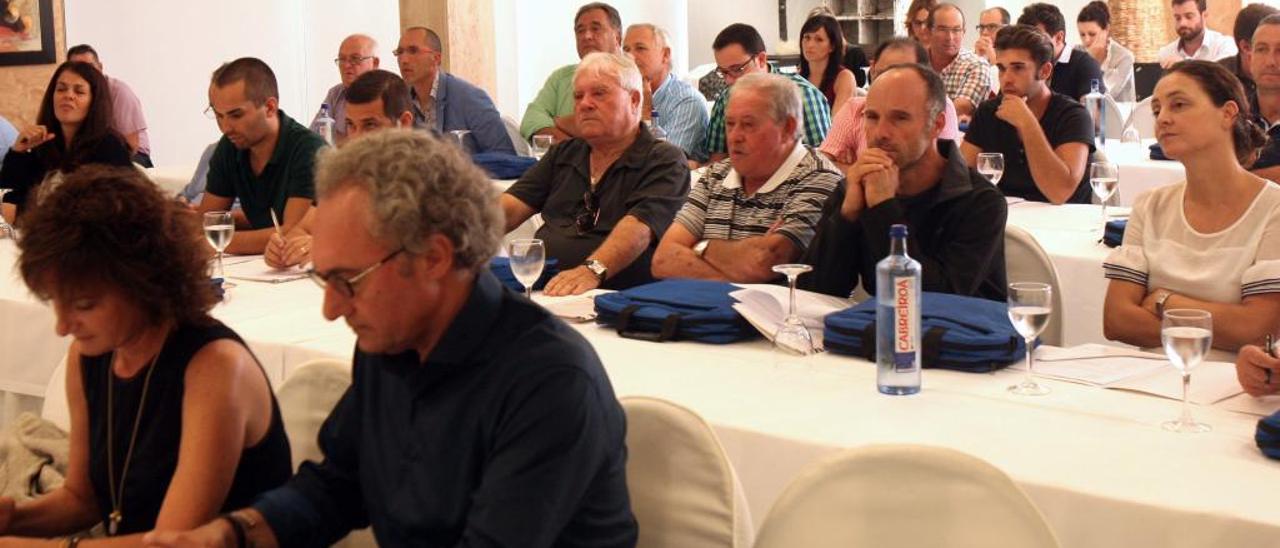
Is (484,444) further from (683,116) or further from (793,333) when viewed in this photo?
(683,116)

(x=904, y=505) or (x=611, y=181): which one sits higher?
(x=611, y=181)

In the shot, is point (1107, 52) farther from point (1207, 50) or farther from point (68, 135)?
point (68, 135)

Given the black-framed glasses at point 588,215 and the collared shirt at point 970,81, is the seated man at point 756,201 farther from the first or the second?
the collared shirt at point 970,81

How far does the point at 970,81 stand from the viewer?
24.7ft

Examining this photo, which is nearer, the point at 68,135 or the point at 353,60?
the point at 68,135

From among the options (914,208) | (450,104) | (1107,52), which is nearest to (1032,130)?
(914,208)

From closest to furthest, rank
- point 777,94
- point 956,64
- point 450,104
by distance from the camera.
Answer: point 777,94
point 450,104
point 956,64

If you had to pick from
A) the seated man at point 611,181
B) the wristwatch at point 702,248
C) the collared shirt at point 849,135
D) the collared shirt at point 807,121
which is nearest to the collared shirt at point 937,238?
the wristwatch at point 702,248

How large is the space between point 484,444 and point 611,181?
2521 millimetres

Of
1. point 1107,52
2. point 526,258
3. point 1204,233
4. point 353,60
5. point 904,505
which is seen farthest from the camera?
point 1107,52

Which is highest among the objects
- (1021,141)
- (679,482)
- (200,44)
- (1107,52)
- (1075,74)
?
(200,44)

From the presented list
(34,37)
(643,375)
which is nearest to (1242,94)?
(643,375)

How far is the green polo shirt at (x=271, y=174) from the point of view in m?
4.29

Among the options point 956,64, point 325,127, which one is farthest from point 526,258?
point 956,64
